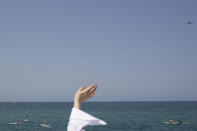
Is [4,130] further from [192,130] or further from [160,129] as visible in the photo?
[192,130]

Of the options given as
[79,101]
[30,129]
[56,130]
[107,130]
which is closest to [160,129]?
[107,130]

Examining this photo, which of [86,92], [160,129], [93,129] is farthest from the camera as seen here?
[160,129]

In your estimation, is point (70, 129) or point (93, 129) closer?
point (70, 129)

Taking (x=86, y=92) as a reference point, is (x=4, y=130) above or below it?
below

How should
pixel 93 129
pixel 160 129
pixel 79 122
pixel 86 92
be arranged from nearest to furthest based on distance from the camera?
pixel 79 122
pixel 86 92
pixel 93 129
pixel 160 129

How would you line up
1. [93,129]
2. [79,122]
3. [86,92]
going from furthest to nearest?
[93,129]
[86,92]
[79,122]

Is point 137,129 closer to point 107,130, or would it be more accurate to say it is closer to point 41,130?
point 107,130

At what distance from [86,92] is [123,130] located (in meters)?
49.4

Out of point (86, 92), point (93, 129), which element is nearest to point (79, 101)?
point (86, 92)

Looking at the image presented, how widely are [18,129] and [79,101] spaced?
5107cm

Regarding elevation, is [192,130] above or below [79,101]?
below

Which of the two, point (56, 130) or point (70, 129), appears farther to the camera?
point (56, 130)

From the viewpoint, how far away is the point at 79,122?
2330mm

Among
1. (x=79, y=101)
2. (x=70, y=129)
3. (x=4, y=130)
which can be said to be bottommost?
(x=4, y=130)
